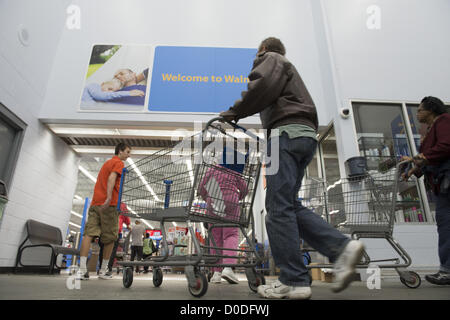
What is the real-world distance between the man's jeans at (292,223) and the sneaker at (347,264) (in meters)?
0.09

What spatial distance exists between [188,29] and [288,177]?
215 inches

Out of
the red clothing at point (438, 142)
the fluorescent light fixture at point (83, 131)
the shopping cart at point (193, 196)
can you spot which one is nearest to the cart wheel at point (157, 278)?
the shopping cart at point (193, 196)

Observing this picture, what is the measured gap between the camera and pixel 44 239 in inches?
197

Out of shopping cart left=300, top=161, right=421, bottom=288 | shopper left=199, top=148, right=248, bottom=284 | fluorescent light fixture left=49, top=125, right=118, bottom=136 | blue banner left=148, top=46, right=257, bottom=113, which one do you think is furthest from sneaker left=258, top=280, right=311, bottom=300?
fluorescent light fixture left=49, top=125, right=118, bottom=136

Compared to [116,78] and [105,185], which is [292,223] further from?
[116,78]

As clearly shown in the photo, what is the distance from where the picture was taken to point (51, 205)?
550cm

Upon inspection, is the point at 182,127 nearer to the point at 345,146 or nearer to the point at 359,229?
the point at 345,146

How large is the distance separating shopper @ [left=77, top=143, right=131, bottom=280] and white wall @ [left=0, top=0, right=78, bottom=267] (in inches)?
81.5

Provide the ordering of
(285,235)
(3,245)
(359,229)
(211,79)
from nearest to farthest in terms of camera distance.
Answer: (285,235), (359,229), (3,245), (211,79)

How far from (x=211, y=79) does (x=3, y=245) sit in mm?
4379

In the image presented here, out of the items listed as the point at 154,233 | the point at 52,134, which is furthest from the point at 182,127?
the point at 154,233

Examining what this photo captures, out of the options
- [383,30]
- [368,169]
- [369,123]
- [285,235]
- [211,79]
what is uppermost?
[383,30]

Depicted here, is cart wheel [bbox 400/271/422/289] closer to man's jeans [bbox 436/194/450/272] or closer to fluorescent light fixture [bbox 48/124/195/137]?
man's jeans [bbox 436/194/450/272]

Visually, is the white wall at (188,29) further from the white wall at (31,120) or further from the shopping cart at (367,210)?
the shopping cart at (367,210)
